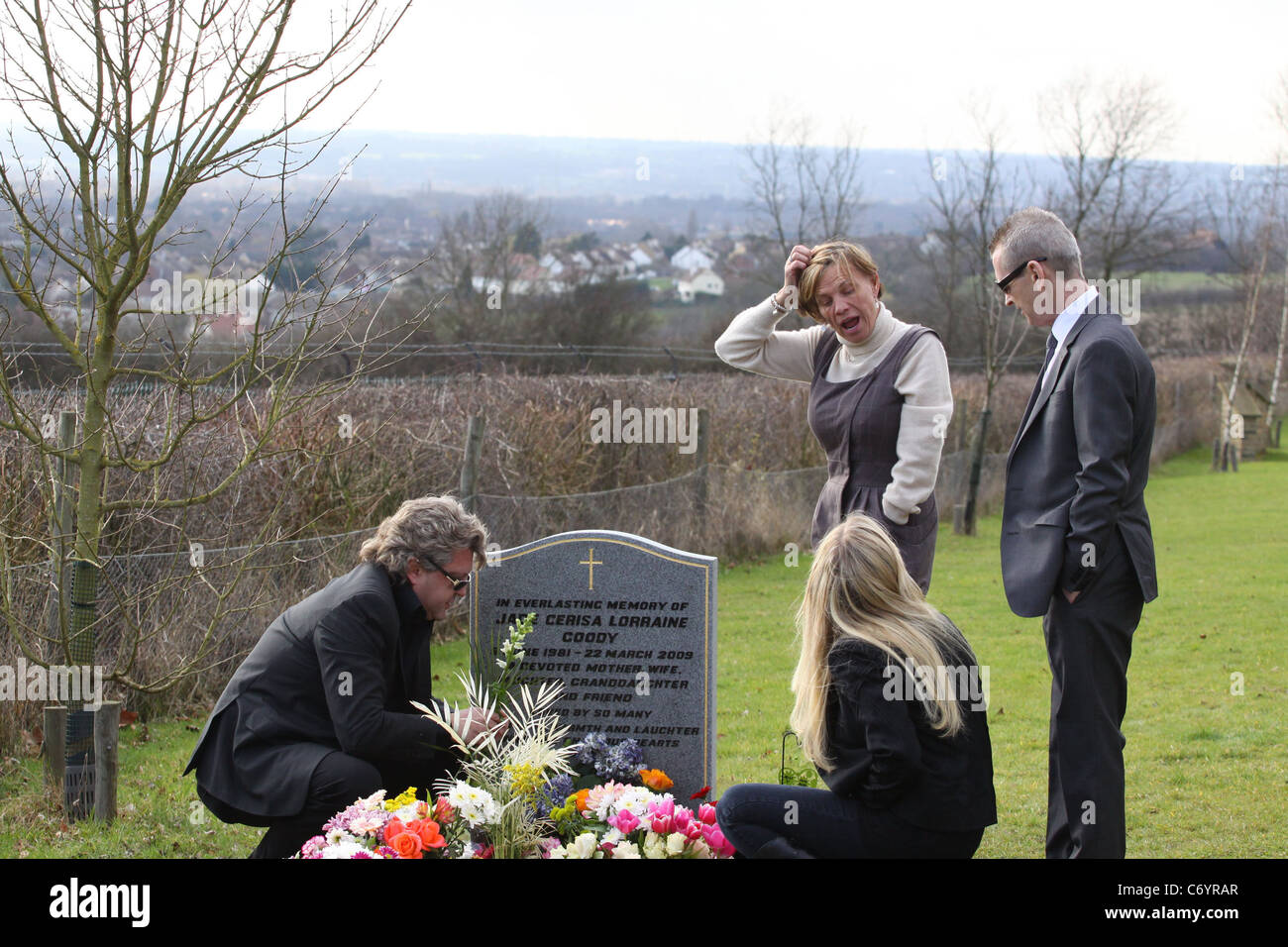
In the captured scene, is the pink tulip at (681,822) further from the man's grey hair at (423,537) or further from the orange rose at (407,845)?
the man's grey hair at (423,537)

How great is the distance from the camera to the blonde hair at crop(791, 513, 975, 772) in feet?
12.6

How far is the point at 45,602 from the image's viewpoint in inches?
257

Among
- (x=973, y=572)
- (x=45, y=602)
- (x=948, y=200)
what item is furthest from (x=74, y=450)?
(x=948, y=200)

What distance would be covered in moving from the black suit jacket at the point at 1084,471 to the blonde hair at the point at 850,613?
0.43 meters

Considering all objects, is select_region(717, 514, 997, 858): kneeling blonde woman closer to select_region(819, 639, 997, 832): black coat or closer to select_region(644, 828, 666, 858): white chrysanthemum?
select_region(819, 639, 997, 832): black coat

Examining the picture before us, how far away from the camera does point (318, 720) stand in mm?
4598

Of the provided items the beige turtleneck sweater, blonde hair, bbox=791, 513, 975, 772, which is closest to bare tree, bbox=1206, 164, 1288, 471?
the beige turtleneck sweater

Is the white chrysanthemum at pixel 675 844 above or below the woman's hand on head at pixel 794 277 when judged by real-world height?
below

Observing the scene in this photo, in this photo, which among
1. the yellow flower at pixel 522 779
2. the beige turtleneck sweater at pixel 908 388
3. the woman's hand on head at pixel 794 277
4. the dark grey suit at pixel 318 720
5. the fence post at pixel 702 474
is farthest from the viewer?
the fence post at pixel 702 474

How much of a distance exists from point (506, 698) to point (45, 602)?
2.94 metres

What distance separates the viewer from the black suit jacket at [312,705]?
4.41m

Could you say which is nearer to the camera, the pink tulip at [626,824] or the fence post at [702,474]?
the pink tulip at [626,824]

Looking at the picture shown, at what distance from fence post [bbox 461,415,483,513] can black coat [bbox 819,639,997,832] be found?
6.14 m

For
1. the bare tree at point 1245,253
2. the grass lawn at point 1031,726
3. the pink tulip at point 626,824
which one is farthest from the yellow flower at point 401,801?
the bare tree at point 1245,253
